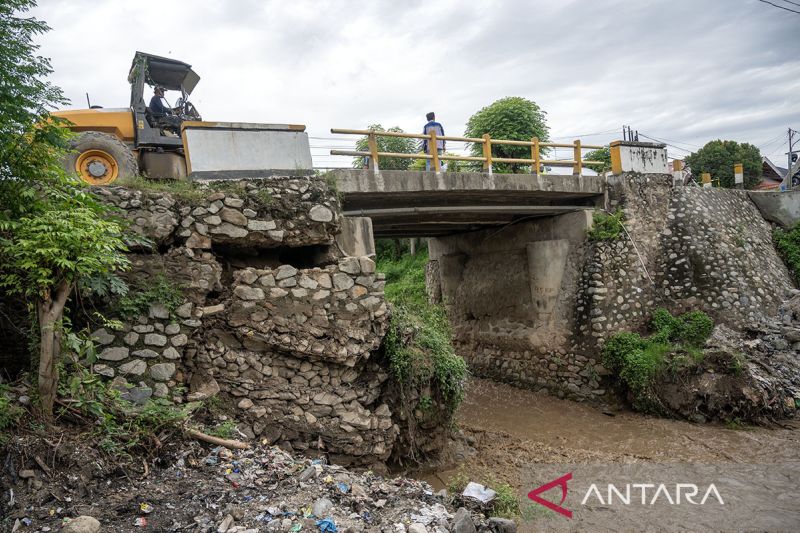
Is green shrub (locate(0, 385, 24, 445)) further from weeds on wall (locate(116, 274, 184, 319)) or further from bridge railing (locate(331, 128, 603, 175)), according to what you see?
bridge railing (locate(331, 128, 603, 175))

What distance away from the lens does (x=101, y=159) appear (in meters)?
7.50

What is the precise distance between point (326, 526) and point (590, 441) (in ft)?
23.1

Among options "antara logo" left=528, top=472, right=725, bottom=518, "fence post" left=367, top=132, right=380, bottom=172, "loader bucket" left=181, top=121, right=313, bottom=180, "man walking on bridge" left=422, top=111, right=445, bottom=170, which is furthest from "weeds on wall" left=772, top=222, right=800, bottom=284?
"loader bucket" left=181, top=121, right=313, bottom=180

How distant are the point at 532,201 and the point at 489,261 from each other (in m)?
2.46

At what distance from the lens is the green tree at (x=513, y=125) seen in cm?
1480

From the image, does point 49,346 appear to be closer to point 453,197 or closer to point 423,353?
point 423,353

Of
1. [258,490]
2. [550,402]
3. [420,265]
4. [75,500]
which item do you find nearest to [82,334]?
[75,500]

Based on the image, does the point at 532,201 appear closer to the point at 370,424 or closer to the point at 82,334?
the point at 370,424

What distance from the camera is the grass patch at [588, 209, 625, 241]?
11.8 meters

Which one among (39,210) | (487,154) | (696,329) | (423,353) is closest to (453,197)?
(487,154)

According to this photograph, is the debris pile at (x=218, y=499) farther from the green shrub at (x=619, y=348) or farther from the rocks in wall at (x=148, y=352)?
the green shrub at (x=619, y=348)

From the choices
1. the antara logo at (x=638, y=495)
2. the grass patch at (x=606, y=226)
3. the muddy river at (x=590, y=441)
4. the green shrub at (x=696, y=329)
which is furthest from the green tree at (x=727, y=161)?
the antara logo at (x=638, y=495)

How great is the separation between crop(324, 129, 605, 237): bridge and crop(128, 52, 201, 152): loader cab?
2.93 metres

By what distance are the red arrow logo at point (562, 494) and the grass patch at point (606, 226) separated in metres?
5.81
